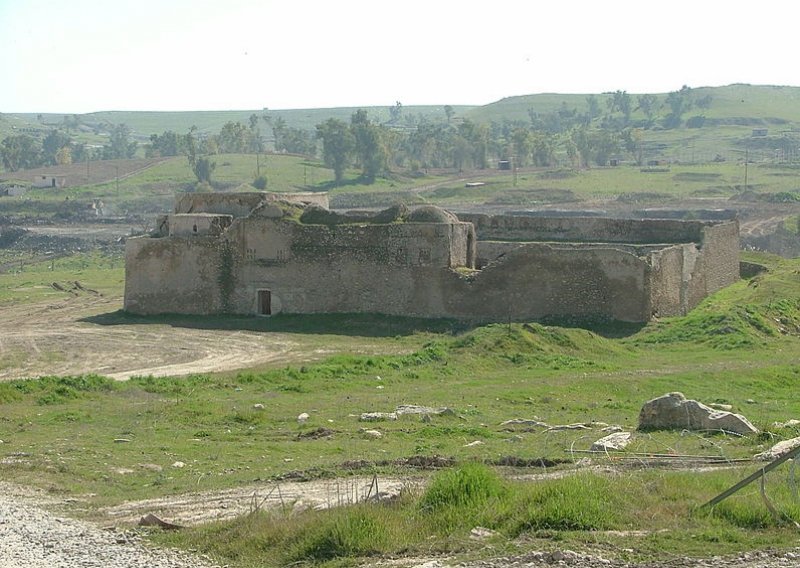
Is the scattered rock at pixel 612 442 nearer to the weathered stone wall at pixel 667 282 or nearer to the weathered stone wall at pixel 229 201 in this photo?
the weathered stone wall at pixel 667 282

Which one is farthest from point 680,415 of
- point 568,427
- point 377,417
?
point 377,417

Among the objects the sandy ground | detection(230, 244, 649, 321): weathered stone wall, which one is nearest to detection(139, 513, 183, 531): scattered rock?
the sandy ground

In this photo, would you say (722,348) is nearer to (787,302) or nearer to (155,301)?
(787,302)

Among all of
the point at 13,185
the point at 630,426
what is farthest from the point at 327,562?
the point at 13,185

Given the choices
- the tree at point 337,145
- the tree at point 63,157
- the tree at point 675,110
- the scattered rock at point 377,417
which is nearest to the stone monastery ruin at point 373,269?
the scattered rock at point 377,417

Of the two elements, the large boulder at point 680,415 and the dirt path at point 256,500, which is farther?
the large boulder at point 680,415

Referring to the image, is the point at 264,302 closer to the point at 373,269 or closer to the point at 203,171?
the point at 373,269

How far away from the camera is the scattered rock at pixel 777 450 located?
15258 mm

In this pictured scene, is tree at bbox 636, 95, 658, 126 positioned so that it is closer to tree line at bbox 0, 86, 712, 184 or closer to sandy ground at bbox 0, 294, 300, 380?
tree line at bbox 0, 86, 712, 184

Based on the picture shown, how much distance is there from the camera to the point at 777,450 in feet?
50.9

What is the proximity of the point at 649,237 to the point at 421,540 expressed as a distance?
2815cm

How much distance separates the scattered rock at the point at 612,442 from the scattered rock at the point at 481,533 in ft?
14.8

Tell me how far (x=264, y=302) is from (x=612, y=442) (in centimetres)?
1837

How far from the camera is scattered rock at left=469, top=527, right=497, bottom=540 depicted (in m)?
11.8
